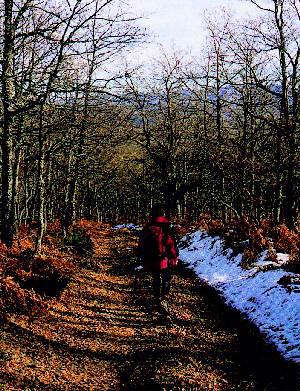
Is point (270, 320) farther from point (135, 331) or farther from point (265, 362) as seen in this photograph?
point (135, 331)

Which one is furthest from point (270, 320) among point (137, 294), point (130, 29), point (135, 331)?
point (130, 29)

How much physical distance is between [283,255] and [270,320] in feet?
13.8

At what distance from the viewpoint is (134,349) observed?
6.46 m

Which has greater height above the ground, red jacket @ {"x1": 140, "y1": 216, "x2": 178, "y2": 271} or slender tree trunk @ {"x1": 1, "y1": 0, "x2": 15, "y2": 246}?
slender tree trunk @ {"x1": 1, "y1": 0, "x2": 15, "y2": 246}

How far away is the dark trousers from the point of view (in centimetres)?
866

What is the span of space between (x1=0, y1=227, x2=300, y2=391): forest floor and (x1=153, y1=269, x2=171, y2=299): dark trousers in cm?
33

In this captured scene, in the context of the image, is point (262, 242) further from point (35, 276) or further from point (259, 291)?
point (35, 276)

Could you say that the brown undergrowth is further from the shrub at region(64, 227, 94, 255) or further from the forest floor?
the shrub at region(64, 227, 94, 255)

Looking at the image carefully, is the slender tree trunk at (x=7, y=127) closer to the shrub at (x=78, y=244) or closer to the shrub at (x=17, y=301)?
the shrub at (x=17, y=301)

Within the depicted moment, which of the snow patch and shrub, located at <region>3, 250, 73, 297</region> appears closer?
the snow patch

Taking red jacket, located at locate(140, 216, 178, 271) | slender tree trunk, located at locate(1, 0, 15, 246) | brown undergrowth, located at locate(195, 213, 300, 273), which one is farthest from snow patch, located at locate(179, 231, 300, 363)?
slender tree trunk, located at locate(1, 0, 15, 246)

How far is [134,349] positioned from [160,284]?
95.1 inches

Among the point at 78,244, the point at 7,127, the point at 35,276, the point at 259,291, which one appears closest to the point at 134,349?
the point at 35,276

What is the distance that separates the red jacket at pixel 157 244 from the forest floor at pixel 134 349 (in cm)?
103
